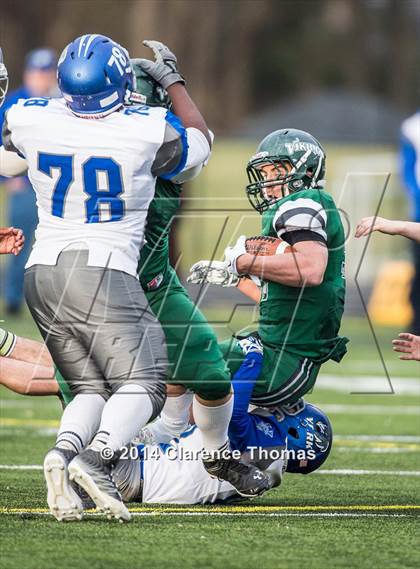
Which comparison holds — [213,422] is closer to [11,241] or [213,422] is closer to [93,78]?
[11,241]

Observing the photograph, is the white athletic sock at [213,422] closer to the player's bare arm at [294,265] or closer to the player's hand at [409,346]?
the player's bare arm at [294,265]

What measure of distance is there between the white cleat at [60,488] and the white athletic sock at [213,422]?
0.72m

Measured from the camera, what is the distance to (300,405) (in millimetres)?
5379

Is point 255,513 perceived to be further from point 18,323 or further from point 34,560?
point 18,323

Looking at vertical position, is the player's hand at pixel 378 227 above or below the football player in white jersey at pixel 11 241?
above

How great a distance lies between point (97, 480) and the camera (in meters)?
4.21

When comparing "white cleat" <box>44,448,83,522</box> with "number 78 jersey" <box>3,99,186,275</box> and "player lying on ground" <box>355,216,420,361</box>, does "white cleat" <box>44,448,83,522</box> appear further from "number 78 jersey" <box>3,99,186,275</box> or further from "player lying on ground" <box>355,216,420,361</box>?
"player lying on ground" <box>355,216,420,361</box>

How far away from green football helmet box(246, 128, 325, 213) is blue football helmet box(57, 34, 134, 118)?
0.76 m

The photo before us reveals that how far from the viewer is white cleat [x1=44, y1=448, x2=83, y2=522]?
4.21 metres

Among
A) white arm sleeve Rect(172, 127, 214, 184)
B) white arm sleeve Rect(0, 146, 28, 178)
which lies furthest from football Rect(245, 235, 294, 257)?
white arm sleeve Rect(0, 146, 28, 178)

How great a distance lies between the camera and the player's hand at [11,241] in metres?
4.91

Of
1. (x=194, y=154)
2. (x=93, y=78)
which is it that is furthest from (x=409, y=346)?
(x=93, y=78)

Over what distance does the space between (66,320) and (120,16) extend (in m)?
32.9

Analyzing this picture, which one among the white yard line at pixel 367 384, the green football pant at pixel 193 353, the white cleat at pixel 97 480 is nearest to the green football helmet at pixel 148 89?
the green football pant at pixel 193 353
